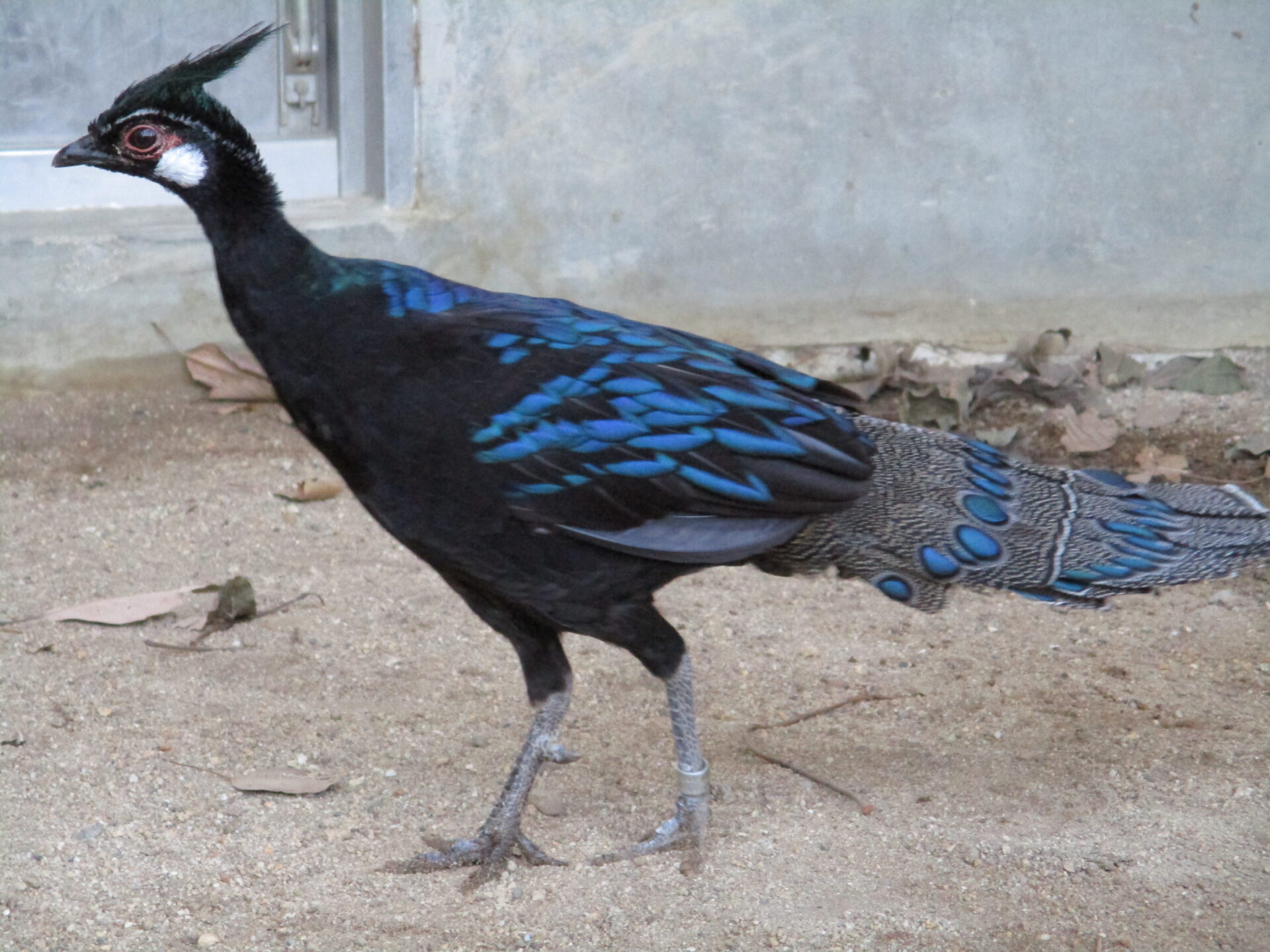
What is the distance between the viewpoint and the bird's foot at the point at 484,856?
3.19 meters

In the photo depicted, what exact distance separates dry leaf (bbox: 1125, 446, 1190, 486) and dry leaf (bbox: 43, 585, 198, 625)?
3288mm

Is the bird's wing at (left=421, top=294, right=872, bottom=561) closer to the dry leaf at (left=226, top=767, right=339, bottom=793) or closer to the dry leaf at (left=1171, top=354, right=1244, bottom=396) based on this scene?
the dry leaf at (left=226, top=767, right=339, bottom=793)

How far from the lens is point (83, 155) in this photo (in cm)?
303

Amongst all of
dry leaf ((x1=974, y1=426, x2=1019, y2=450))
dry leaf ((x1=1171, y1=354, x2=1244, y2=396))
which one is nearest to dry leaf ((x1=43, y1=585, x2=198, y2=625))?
dry leaf ((x1=974, y1=426, x2=1019, y2=450))

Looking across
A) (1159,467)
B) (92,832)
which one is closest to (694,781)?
(92,832)

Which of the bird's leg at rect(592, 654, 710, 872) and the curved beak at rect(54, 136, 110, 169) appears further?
the bird's leg at rect(592, 654, 710, 872)

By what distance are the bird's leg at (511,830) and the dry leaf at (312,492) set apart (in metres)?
2.12

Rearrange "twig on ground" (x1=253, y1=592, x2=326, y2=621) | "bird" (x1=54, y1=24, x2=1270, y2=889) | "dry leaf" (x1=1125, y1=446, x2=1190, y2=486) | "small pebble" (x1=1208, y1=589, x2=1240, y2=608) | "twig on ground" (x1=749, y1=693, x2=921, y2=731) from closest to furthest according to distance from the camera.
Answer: "bird" (x1=54, y1=24, x2=1270, y2=889), "twig on ground" (x1=749, y1=693, x2=921, y2=731), "twig on ground" (x1=253, y1=592, x2=326, y2=621), "small pebble" (x1=1208, y1=589, x2=1240, y2=608), "dry leaf" (x1=1125, y1=446, x2=1190, y2=486)

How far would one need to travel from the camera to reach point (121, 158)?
3.01 metres

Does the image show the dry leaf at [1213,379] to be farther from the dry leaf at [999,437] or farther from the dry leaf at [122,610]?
the dry leaf at [122,610]

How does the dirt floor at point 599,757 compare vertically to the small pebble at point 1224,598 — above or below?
below

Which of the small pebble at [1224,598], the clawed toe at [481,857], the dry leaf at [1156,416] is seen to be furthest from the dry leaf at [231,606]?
the dry leaf at [1156,416]

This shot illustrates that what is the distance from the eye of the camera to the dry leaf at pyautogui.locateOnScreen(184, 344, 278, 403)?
5562mm

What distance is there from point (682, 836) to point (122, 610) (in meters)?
1.97
